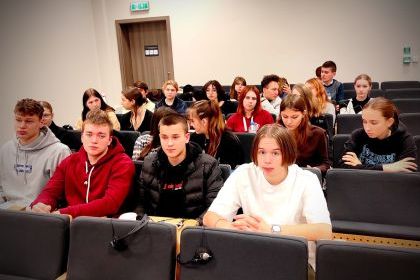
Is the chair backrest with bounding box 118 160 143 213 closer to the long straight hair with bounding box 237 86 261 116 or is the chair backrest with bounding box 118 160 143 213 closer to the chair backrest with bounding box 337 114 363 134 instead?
the long straight hair with bounding box 237 86 261 116

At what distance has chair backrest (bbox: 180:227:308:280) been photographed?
150 cm

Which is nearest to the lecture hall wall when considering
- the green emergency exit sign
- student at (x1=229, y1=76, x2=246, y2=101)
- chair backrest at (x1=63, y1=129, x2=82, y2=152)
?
the green emergency exit sign

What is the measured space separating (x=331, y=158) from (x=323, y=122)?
0.89 meters

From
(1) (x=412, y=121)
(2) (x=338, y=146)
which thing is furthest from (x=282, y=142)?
(1) (x=412, y=121)

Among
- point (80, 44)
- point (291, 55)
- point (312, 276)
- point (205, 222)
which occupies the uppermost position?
point (80, 44)

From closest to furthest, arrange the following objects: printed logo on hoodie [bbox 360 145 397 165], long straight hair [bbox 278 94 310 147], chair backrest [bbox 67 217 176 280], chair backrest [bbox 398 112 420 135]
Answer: chair backrest [bbox 67 217 176 280], printed logo on hoodie [bbox 360 145 397 165], long straight hair [bbox 278 94 310 147], chair backrest [bbox 398 112 420 135]

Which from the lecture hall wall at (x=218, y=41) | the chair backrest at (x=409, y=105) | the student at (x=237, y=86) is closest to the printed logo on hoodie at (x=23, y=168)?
the lecture hall wall at (x=218, y=41)

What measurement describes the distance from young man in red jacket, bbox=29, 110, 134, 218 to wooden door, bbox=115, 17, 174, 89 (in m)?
6.51

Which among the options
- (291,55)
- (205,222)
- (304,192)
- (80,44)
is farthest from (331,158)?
(80,44)

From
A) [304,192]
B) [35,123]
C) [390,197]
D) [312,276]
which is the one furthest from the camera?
[35,123]

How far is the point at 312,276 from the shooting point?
1.63 meters

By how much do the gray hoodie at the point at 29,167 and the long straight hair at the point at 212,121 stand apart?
3.83 feet

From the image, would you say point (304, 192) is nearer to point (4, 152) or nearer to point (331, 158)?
point (331, 158)

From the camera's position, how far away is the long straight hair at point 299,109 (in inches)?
118
